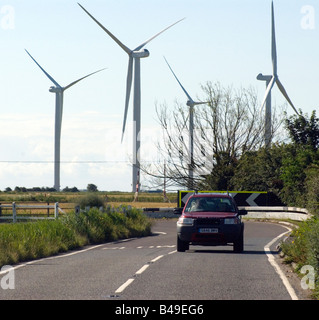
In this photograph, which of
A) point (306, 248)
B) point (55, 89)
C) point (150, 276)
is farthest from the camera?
point (55, 89)

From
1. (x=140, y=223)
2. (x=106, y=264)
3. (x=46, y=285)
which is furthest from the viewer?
(x=140, y=223)

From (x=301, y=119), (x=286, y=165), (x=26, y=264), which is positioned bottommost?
(x=26, y=264)

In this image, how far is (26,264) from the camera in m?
18.2

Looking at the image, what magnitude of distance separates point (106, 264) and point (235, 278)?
424cm

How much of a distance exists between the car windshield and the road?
4.35ft

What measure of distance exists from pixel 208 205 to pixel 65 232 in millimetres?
5606

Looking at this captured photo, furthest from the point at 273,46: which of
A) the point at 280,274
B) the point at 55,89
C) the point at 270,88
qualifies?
the point at 280,274

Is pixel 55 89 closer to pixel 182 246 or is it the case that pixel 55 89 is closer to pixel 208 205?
pixel 208 205

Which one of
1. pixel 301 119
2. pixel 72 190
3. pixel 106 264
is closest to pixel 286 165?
pixel 301 119

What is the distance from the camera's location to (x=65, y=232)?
25328mm

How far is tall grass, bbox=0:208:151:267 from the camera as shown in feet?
66.1

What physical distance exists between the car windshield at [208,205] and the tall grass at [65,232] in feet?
14.2

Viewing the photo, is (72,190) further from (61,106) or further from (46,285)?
(46,285)
